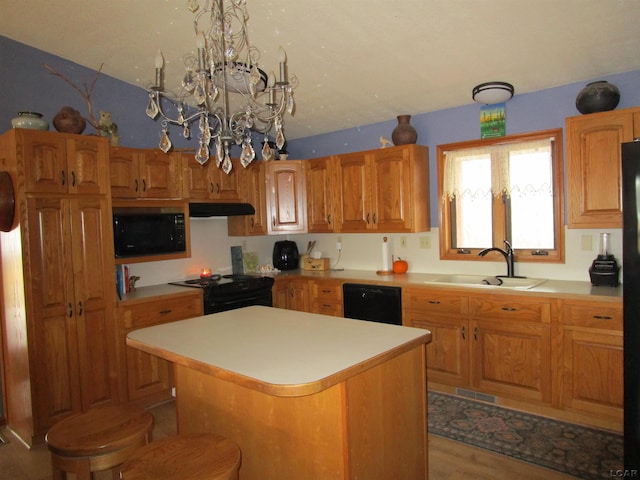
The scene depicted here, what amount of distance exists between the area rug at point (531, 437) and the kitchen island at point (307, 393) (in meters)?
0.87

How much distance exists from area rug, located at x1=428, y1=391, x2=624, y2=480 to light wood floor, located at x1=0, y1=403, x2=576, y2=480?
80mm

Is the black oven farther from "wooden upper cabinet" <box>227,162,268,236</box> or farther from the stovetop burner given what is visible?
"wooden upper cabinet" <box>227,162,268,236</box>

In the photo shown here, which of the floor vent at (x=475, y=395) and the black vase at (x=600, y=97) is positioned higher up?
the black vase at (x=600, y=97)

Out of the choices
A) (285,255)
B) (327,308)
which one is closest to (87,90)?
(285,255)

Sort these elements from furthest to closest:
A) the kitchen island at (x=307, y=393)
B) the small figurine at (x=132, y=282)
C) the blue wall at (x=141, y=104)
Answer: the small figurine at (x=132, y=282) → the blue wall at (x=141, y=104) → the kitchen island at (x=307, y=393)

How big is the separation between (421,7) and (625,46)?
134cm

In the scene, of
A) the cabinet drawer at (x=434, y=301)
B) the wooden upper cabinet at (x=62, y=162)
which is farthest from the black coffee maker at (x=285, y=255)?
the wooden upper cabinet at (x=62, y=162)

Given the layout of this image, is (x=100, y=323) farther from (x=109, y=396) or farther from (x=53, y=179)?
(x=53, y=179)

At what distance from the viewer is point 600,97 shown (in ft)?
9.66

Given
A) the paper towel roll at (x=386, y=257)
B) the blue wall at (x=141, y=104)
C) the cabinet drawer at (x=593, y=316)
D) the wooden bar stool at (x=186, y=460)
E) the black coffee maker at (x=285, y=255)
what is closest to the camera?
the wooden bar stool at (x=186, y=460)

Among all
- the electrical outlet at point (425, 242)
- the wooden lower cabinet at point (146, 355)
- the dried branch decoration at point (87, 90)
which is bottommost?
the wooden lower cabinet at point (146, 355)

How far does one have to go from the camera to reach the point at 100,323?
3.27 metres

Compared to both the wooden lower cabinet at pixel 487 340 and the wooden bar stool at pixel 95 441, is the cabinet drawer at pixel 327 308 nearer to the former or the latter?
the wooden lower cabinet at pixel 487 340

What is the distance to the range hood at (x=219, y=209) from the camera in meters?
4.04
